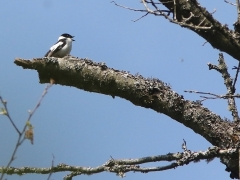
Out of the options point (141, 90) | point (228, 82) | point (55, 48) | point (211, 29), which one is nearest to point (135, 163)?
point (141, 90)

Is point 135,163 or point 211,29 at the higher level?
point 211,29

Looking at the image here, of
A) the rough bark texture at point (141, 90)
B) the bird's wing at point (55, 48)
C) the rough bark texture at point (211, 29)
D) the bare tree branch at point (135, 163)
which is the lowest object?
the bare tree branch at point (135, 163)

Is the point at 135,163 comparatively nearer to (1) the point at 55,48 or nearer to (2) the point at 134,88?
(2) the point at 134,88

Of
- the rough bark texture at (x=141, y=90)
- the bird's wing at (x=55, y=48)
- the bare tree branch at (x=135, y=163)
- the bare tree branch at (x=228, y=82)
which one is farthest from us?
the bird's wing at (x=55, y=48)

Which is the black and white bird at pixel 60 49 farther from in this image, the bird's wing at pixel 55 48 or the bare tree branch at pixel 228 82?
the bare tree branch at pixel 228 82

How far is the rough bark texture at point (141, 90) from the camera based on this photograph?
294cm

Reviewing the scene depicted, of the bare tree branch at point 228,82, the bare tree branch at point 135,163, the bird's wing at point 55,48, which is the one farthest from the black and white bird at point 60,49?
the bare tree branch at point 135,163

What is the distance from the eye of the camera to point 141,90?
3027 mm

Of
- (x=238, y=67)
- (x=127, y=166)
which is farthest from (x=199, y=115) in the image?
(x=127, y=166)

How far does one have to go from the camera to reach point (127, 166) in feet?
9.16

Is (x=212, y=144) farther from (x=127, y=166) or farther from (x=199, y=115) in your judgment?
(x=127, y=166)

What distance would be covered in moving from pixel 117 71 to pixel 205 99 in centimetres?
68

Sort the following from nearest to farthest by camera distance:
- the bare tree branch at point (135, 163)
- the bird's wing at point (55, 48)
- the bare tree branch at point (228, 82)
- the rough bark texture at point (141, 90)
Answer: the bare tree branch at point (135, 163) < the rough bark texture at point (141, 90) < the bare tree branch at point (228, 82) < the bird's wing at point (55, 48)

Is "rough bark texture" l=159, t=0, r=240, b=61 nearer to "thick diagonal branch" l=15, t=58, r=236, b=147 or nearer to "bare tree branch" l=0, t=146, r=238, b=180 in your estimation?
"thick diagonal branch" l=15, t=58, r=236, b=147
